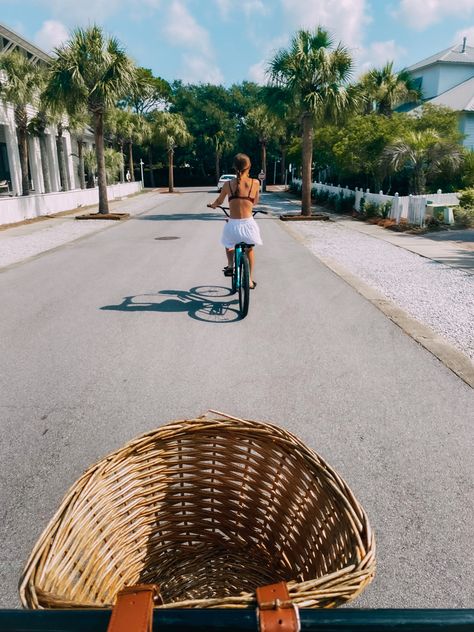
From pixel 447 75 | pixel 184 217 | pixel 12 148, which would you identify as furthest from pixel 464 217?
pixel 447 75

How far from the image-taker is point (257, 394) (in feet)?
14.4

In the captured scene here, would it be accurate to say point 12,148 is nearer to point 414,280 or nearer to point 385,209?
point 385,209

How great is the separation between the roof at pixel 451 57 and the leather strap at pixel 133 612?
4296 cm

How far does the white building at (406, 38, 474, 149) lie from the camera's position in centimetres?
3588

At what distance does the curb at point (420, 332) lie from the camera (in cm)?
499

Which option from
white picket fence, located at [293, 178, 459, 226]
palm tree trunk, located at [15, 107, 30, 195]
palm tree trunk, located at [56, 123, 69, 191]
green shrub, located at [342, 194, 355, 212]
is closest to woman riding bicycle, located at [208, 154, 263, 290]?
white picket fence, located at [293, 178, 459, 226]

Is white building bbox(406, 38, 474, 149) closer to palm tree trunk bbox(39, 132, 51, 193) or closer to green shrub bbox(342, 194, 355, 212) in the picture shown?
green shrub bbox(342, 194, 355, 212)

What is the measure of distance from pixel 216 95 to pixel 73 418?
66514 millimetres

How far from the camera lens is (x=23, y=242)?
48.3 feet


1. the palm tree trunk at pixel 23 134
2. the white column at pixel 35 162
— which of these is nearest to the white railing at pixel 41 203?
the palm tree trunk at pixel 23 134

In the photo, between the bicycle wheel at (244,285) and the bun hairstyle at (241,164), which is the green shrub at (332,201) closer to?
the bun hairstyle at (241,164)

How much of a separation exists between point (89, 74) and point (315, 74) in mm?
8199

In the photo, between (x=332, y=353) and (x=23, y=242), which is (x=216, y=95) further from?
(x=332, y=353)

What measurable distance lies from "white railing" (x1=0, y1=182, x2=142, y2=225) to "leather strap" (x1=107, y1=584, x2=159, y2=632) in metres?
19.5
